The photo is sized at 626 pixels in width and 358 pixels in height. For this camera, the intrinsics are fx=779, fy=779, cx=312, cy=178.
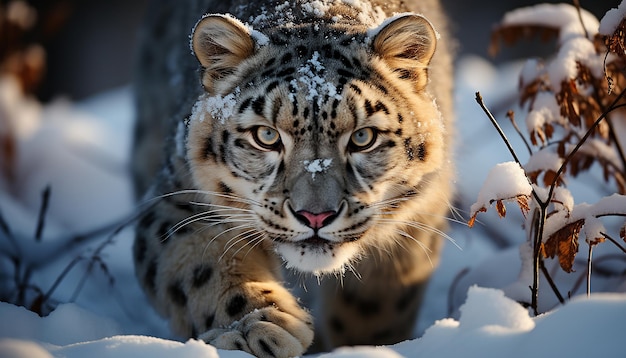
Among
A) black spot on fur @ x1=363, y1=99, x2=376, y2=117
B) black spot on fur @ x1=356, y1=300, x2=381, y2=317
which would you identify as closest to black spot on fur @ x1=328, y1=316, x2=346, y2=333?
black spot on fur @ x1=356, y1=300, x2=381, y2=317

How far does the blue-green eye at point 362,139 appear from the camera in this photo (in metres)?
3.10

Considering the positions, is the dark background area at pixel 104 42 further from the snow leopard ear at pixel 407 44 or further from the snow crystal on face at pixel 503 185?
the snow crystal on face at pixel 503 185

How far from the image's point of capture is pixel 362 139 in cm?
311

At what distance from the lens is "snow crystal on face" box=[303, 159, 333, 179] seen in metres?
2.95

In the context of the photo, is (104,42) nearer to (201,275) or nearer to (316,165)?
(201,275)

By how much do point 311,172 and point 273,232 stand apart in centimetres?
30

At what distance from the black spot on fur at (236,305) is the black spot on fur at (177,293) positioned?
30cm

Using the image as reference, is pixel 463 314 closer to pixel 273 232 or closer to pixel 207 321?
pixel 273 232

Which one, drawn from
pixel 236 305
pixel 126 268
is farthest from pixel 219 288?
pixel 126 268

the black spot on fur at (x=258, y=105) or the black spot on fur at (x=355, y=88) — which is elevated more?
the black spot on fur at (x=355, y=88)

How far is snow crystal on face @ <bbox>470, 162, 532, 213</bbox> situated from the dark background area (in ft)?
35.7

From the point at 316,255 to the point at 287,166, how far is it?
366 millimetres

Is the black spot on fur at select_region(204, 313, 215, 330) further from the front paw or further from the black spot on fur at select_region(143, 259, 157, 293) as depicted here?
the black spot on fur at select_region(143, 259, 157, 293)

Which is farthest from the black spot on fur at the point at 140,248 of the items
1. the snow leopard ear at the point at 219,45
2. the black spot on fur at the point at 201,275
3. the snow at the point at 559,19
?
the snow at the point at 559,19
